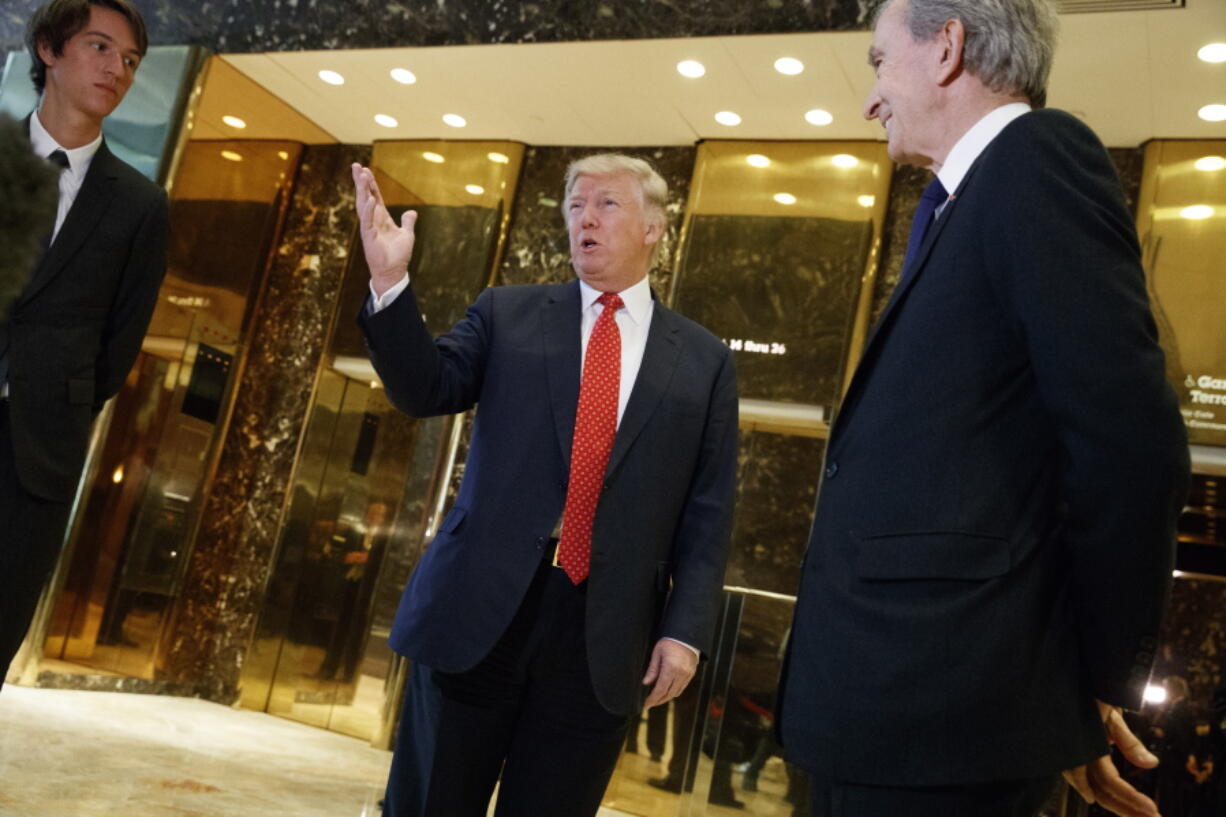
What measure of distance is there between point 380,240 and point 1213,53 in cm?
415

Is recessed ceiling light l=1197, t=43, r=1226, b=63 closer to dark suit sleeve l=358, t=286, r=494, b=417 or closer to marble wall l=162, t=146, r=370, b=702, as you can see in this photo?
dark suit sleeve l=358, t=286, r=494, b=417

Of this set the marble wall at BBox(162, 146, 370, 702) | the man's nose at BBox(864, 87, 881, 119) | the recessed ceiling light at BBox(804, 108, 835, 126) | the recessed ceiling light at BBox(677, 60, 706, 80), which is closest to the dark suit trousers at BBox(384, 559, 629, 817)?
the man's nose at BBox(864, 87, 881, 119)

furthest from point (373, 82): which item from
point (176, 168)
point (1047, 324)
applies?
point (1047, 324)

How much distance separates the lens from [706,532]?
7.73ft

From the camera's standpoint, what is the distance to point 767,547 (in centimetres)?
617

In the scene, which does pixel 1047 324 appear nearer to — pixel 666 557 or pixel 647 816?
pixel 666 557

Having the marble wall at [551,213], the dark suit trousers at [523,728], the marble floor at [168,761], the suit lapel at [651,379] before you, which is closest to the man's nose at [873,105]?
the suit lapel at [651,379]

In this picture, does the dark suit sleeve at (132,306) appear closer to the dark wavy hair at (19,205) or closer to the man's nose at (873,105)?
the man's nose at (873,105)

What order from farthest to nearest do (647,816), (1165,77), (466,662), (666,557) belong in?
1. (647,816)
2. (1165,77)
3. (666,557)
4. (466,662)

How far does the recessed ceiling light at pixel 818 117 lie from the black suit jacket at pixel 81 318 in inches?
157

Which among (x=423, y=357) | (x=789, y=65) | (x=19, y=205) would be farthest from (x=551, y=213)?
(x=19, y=205)

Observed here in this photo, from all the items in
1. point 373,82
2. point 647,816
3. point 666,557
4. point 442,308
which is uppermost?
point 373,82

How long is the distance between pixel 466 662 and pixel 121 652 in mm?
5151

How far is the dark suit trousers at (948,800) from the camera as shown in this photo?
1.25 metres
